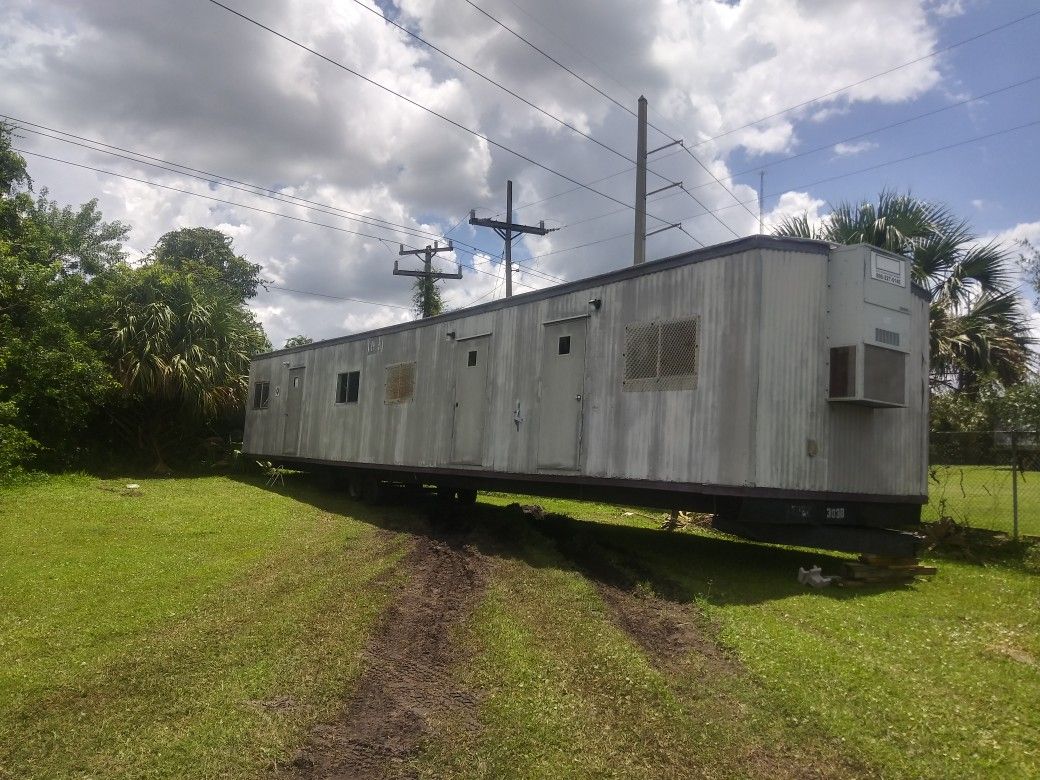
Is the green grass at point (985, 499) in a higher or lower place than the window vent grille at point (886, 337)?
lower


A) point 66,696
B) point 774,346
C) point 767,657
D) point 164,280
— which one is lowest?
point 66,696

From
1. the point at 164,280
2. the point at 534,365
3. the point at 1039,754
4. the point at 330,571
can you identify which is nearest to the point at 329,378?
the point at 164,280

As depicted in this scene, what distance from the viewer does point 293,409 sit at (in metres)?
16.5

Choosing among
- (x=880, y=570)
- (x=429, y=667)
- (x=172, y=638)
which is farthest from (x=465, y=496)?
(x=429, y=667)

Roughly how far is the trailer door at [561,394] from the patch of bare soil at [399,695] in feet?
8.49

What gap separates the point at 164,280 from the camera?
57.9 ft

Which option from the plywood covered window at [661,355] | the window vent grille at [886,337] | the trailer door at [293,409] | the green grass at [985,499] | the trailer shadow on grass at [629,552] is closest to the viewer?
the trailer shadow on grass at [629,552]

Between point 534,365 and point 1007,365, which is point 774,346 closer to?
point 534,365

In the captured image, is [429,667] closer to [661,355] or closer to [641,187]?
[661,355]

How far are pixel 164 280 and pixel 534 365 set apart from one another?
39.1 ft

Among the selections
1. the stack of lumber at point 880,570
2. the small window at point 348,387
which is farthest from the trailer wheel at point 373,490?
the stack of lumber at point 880,570

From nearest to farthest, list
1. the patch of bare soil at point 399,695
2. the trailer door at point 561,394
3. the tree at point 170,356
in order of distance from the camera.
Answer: the patch of bare soil at point 399,695 < the trailer door at point 561,394 < the tree at point 170,356

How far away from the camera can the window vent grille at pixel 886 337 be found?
7582mm

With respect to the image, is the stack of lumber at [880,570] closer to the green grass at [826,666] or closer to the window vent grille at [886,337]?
the green grass at [826,666]
